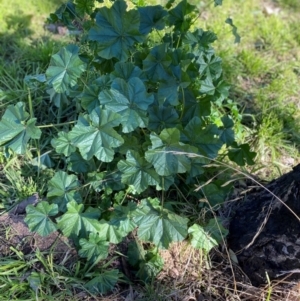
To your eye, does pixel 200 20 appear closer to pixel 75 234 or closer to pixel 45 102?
pixel 45 102

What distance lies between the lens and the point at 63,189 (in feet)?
6.23

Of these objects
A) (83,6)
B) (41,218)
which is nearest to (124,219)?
(41,218)

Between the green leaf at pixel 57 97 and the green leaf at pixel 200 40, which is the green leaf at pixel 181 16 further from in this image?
the green leaf at pixel 57 97

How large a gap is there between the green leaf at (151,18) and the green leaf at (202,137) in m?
0.41

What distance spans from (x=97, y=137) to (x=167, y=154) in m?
0.27

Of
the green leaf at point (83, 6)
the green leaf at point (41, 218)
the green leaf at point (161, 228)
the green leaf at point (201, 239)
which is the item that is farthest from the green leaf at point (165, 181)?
the green leaf at point (83, 6)

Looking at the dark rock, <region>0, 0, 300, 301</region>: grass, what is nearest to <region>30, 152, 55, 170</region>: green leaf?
<region>0, 0, 300, 301</region>: grass

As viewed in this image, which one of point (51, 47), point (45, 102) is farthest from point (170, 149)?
point (51, 47)

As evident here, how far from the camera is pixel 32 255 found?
1913 millimetres

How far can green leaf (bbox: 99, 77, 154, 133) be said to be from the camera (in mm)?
1679

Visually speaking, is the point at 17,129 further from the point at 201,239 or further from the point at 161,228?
the point at 201,239

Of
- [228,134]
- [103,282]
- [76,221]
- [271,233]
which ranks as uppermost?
[228,134]

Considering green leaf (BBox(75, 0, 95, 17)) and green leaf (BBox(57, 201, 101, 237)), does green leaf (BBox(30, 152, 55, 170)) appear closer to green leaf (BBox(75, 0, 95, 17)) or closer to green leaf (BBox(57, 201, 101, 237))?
green leaf (BBox(57, 201, 101, 237))

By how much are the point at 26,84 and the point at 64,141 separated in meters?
0.70
